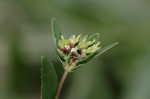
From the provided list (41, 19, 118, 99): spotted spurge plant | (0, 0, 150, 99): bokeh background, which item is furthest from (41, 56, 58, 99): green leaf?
(0, 0, 150, 99): bokeh background

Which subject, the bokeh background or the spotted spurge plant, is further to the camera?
the bokeh background

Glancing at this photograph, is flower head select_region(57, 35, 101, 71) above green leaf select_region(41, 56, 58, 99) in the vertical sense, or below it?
above

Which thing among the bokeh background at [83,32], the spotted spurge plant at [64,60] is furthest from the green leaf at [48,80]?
the bokeh background at [83,32]

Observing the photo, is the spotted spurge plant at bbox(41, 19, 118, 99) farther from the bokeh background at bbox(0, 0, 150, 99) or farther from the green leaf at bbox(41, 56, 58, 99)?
the bokeh background at bbox(0, 0, 150, 99)

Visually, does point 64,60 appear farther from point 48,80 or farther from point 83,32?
point 83,32

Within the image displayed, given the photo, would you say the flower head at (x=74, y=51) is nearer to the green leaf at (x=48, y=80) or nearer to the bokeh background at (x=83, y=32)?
the green leaf at (x=48, y=80)

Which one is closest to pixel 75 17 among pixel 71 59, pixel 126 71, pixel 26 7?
pixel 26 7

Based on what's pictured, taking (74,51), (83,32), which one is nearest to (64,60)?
(74,51)
